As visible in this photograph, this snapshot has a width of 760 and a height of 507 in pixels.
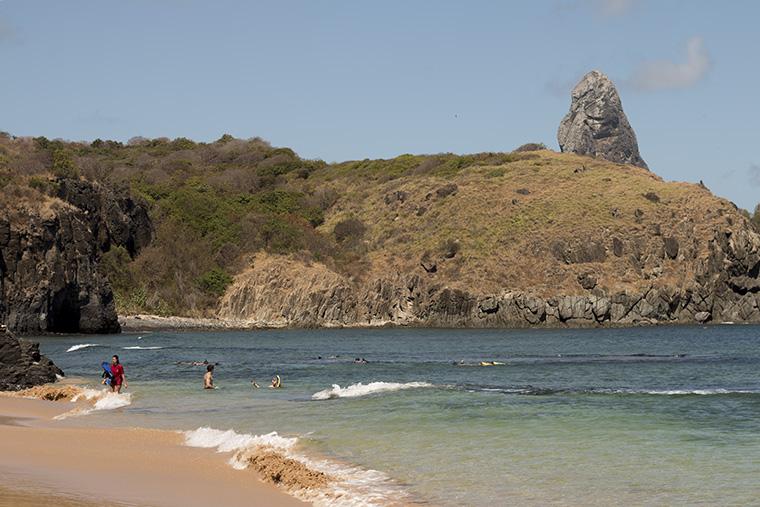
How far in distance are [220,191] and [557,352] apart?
98240 mm

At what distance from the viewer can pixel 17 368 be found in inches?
1545

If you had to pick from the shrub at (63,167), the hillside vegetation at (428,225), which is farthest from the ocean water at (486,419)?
the hillside vegetation at (428,225)

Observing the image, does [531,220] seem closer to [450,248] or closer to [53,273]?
[450,248]

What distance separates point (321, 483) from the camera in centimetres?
1766

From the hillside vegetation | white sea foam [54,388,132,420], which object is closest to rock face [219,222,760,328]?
the hillside vegetation

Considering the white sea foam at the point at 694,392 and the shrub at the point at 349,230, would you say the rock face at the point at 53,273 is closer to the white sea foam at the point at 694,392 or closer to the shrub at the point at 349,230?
the shrub at the point at 349,230

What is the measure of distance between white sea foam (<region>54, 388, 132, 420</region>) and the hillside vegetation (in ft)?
233

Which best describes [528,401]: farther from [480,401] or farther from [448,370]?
[448,370]

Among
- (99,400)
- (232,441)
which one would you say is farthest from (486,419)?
(99,400)

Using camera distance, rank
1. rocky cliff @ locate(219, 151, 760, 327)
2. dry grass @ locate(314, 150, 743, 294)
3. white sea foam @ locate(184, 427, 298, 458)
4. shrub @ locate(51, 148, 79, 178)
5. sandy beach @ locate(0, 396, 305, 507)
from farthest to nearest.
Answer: dry grass @ locate(314, 150, 743, 294) → rocky cliff @ locate(219, 151, 760, 327) → shrub @ locate(51, 148, 79, 178) → white sea foam @ locate(184, 427, 298, 458) → sandy beach @ locate(0, 396, 305, 507)

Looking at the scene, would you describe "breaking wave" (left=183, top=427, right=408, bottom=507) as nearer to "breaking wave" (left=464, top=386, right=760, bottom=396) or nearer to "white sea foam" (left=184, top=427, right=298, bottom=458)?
"white sea foam" (left=184, top=427, right=298, bottom=458)

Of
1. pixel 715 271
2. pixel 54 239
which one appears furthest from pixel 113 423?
pixel 715 271

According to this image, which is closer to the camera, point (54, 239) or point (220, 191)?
point (54, 239)

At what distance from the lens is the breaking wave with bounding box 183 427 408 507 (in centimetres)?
1677
